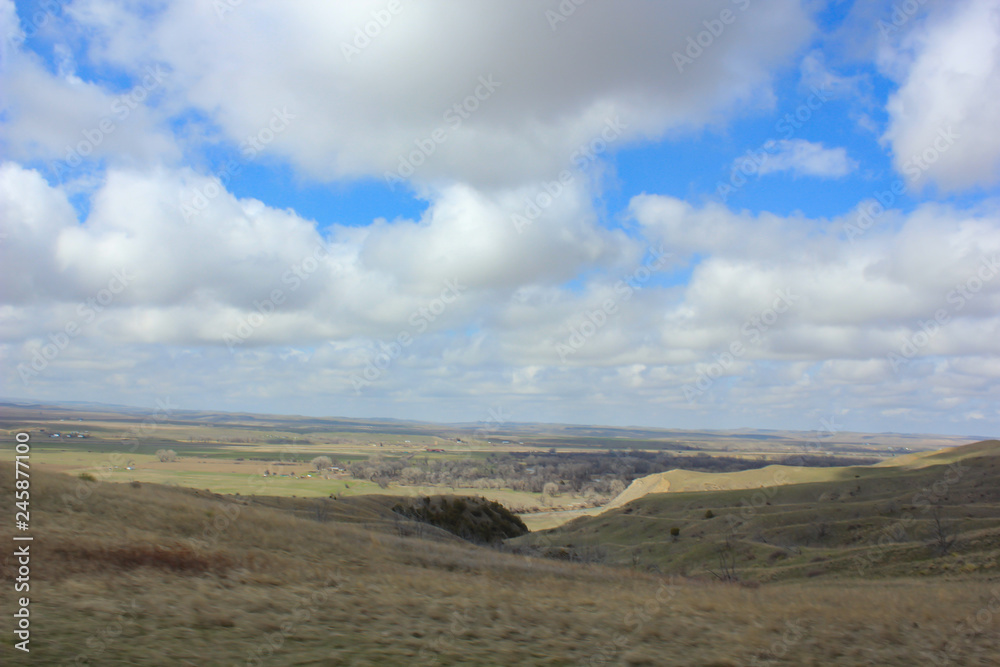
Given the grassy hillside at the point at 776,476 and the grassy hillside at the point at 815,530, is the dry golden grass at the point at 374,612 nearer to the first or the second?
the grassy hillside at the point at 815,530

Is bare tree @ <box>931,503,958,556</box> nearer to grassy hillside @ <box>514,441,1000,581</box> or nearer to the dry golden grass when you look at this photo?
grassy hillside @ <box>514,441,1000,581</box>

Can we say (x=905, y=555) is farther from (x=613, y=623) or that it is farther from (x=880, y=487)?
(x=880, y=487)

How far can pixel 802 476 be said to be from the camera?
12150 centimetres

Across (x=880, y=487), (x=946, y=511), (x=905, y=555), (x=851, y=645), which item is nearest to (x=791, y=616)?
(x=851, y=645)

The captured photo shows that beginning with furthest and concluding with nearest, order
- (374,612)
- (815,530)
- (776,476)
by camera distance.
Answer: (776,476), (815,530), (374,612)

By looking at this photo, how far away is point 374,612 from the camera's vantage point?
1312cm

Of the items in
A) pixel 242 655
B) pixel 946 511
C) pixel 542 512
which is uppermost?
pixel 242 655

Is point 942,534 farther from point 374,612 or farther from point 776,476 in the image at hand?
point 776,476

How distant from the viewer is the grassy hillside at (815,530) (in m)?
38.0

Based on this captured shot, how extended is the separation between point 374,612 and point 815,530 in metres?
59.5

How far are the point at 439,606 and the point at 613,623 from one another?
4091 millimetres

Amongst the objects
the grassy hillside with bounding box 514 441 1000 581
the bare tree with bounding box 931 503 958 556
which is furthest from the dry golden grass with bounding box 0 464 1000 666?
the bare tree with bounding box 931 503 958 556

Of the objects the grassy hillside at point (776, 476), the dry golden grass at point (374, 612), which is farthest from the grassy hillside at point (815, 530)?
the dry golden grass at point (374, 612)

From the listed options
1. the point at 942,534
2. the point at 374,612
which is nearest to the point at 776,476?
the point at 942,534
